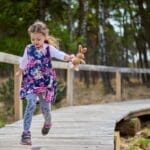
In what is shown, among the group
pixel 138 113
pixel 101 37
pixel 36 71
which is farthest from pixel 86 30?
pixel 36 71

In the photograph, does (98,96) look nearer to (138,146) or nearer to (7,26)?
(7,26)

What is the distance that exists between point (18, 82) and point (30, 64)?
2330 millimetres

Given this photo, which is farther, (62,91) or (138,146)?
(62,91)

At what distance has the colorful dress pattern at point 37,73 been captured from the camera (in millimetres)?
6129

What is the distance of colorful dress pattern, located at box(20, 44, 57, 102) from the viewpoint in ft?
20.1

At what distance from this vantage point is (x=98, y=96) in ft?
64.9

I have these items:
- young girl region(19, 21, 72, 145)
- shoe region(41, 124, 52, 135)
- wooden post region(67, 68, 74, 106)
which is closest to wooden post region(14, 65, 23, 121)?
shoe region(41, 124, 52, 135)

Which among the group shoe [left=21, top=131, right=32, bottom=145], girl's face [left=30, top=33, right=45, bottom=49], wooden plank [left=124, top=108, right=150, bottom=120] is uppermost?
girl's face [left=30, top=33, right=45, bottom=49]

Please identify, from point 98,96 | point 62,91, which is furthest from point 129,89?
point 62,91

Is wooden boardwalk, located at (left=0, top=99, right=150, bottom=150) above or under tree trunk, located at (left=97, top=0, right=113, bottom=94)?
under

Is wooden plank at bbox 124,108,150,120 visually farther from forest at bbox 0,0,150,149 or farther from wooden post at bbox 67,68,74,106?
forest at bbox 0,0,150,149

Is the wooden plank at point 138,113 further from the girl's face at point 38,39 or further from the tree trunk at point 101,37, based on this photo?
the tree trunk at point 101,37

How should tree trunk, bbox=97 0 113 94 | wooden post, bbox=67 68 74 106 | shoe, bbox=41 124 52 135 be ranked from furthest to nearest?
1. tree trunk, bbox=97 0 113 94
2. wooden post, bbox=67 68 74 106
3. shoe, bbox=41 124 52 135

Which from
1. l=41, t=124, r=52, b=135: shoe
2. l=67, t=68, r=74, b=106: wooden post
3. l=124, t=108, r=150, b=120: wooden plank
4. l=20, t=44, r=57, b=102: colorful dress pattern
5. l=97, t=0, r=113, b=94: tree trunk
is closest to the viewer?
l=20, t=44, r=57, b=102: colorful dress pattern
